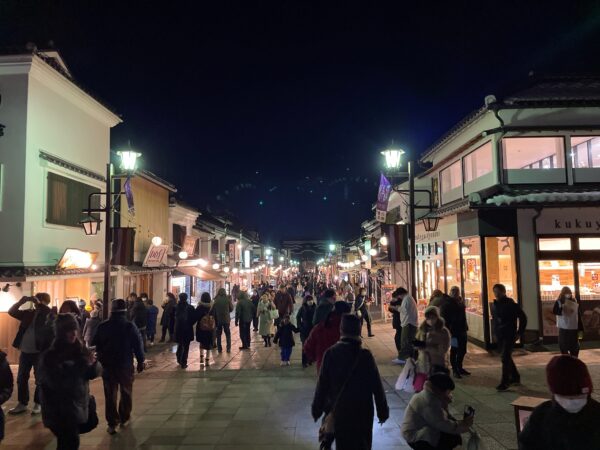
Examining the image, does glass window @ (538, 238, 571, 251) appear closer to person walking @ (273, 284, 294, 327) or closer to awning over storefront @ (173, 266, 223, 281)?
person walking @ (273, 284, 294, 327)

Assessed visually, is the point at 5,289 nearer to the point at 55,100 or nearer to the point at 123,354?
the point at 55,100

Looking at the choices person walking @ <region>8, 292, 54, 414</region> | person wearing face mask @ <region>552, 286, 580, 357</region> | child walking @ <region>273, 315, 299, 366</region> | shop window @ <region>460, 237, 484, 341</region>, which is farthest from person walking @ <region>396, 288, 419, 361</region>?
person walking @ <region>8, 292, 54, 414</region>

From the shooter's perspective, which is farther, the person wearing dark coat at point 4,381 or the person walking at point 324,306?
the person walking at point 324,306

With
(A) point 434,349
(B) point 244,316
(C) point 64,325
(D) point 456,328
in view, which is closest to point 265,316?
(B) point 244,316

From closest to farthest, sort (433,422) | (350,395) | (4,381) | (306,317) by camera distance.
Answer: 1. (433,422)
2. (350,395)
3. (4,381)
4. (306,317)

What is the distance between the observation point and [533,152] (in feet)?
46.7

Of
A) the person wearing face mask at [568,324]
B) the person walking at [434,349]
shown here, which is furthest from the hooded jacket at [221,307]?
the person wearing face mask at [568,324]

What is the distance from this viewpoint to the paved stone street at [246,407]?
21.2ft

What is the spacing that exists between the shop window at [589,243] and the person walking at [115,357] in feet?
40.1

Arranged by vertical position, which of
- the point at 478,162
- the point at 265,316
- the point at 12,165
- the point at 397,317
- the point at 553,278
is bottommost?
the point at 265,316

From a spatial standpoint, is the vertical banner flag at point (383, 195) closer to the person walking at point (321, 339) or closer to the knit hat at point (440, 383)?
the person walking at point (321, 339)

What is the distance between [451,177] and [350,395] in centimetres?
1547

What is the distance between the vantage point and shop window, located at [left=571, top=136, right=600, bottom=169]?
13.6 metres

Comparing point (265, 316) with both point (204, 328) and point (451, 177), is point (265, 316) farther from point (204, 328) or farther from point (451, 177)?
point (451, 177)
